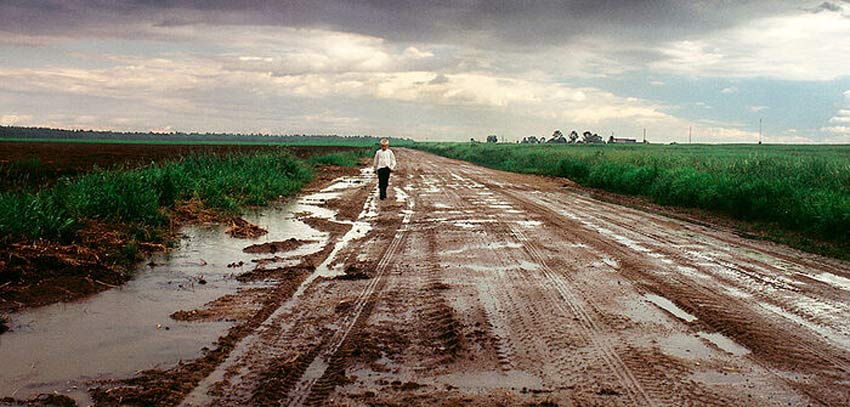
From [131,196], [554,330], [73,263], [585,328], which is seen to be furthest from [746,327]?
[131,196]

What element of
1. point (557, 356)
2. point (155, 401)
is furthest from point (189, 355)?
point (557, 356)

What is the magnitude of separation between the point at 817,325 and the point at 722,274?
7.43ft

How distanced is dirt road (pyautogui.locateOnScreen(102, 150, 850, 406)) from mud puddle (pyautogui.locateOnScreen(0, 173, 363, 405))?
25.9 inches

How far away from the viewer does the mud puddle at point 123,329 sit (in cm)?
443

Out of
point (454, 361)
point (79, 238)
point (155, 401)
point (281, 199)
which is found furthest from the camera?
point (281, 199)

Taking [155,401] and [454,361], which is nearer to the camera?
[155,401]

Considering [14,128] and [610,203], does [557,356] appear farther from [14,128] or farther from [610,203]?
[14,128]

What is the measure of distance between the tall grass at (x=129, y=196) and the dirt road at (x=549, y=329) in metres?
3.88

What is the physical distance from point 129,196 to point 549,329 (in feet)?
28.8

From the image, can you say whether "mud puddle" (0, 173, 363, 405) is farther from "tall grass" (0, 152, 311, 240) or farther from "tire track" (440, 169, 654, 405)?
"tire track" (440, 169, 654, 405)

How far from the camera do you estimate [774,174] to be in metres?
18.9

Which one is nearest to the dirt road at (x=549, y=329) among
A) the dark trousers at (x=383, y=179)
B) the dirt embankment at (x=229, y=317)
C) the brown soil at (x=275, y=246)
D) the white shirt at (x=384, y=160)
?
the dirt embankment at (x=229, y=317)

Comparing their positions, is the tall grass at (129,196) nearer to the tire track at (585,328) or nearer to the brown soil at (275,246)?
the brown soil at (275,246)

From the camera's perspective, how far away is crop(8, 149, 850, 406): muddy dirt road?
416 cm
